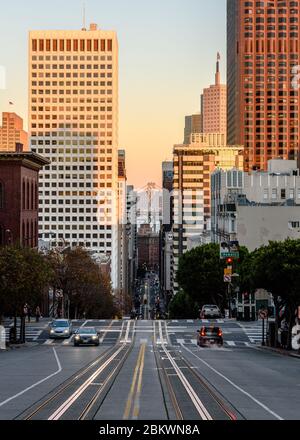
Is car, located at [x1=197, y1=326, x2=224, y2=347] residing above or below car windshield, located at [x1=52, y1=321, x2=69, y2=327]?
below

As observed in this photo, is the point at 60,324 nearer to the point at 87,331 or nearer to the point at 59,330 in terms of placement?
the point at 59,330

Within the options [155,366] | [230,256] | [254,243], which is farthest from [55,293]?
[155,366]

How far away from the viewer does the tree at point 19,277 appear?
66562 millimetres

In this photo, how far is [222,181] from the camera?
545ft

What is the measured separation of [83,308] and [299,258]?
64404 millimetres

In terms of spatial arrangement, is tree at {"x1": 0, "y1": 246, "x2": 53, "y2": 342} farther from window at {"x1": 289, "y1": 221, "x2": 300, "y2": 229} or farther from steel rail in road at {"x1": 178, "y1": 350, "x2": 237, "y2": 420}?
window at {"x1": 289, "y1": 221, "x2": 300, "y2": 229}

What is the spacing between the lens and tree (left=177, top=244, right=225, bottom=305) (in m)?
114

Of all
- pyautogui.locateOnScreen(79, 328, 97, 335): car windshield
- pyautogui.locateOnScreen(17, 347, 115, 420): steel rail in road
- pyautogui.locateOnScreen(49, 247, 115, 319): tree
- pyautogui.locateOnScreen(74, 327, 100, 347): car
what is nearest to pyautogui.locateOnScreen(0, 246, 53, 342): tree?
pyautogui.locateOnScreen(79, 328, 97, 335): car windshield

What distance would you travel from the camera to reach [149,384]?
34219 millimetres

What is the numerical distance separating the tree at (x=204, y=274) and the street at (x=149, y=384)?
149 feet

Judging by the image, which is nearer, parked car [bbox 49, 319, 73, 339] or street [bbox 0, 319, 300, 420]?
street [bbox 0, 319, 300, 420]

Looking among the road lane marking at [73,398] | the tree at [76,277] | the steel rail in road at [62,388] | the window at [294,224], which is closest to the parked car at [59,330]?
the steel rail in road at [62,388]

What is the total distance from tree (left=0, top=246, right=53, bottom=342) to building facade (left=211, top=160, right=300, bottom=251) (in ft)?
169

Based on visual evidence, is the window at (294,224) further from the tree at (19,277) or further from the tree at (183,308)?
the tree at (19,277)
